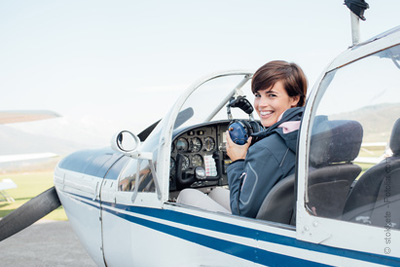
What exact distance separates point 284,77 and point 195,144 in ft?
4.36

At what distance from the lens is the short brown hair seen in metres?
1.90

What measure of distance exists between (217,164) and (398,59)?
82.4 inches

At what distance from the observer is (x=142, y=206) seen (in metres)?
2.28

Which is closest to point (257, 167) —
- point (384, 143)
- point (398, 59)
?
point (384, 143)

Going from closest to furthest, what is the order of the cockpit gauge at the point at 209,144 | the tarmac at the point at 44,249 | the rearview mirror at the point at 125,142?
the rearview mirror at the point at 125,142 < the cockpit gauge at the point at 209,144 < the tarmac at the point at 44,249

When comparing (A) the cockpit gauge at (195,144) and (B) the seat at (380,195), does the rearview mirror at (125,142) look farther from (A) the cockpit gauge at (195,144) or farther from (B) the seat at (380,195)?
(B) the seat at (380,195)

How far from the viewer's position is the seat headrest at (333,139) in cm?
131

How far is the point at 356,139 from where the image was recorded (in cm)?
131

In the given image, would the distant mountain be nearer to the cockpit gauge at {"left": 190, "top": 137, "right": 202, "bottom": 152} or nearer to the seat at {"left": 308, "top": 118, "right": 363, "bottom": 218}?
the seat at {"left": 308, "top": 118, "right": 363, "bottom": 218}

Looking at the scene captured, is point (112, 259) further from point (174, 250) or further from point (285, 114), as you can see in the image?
point (285, 114)

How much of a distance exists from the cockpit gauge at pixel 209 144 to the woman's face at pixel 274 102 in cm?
123

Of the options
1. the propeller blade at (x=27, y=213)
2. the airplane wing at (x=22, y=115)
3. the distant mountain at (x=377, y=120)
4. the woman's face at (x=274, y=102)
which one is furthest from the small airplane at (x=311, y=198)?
the airplane wing at (x=22, y=115)

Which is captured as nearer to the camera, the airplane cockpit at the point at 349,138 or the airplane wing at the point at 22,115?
the airplane cockpit at the point at 349,138

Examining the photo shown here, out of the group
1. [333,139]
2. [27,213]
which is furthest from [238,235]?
[27,213]
